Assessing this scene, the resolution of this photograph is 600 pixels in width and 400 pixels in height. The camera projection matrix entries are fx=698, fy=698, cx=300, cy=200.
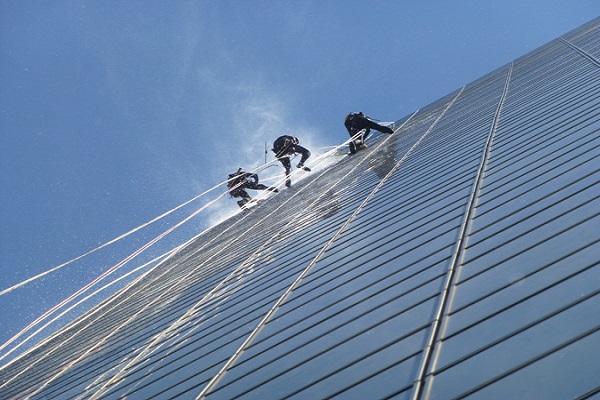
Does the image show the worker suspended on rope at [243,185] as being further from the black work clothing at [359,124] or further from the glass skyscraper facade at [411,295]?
the glass skyscraper facade at [411,295]

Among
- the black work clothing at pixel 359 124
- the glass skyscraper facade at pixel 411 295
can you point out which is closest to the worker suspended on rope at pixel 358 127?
the black work clothing at pixel 359 124

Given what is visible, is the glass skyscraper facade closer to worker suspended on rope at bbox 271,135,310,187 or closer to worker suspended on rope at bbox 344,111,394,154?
worker suspended on rope at bbox 344,111,394,154

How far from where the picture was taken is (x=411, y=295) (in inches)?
231

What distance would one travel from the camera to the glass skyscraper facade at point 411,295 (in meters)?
3.94

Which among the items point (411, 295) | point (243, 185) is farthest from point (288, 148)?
point (411, 295)

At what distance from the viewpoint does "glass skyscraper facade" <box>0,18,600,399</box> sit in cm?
394

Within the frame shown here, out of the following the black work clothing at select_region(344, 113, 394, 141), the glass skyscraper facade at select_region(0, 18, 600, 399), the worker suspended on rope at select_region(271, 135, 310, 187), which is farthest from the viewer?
the worker suspended on rope at select_region(271, 135, 310, 187)

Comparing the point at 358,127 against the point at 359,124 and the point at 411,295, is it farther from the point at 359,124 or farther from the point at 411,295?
the point at 411,295

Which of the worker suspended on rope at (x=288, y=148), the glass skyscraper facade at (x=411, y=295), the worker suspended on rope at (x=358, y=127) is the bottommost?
the glass skyscraper facade at (x=411, y=295)

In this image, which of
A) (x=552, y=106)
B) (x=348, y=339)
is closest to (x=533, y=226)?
(x=348, y=339)

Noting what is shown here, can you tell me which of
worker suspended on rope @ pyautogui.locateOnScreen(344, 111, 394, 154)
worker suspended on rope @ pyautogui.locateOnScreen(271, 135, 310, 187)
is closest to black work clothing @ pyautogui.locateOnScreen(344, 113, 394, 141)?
worker suspended on rope @ pyautogui.locateOnScreen(344, 111, 394, 154)

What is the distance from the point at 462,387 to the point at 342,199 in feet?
35.6

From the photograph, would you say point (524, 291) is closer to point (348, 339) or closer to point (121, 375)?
point (348, 339)

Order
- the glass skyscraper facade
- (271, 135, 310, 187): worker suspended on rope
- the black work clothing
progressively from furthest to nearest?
(271, 135, 310, 187): worker suspended on rope, the black work clothing, the glass skyscraper facade
